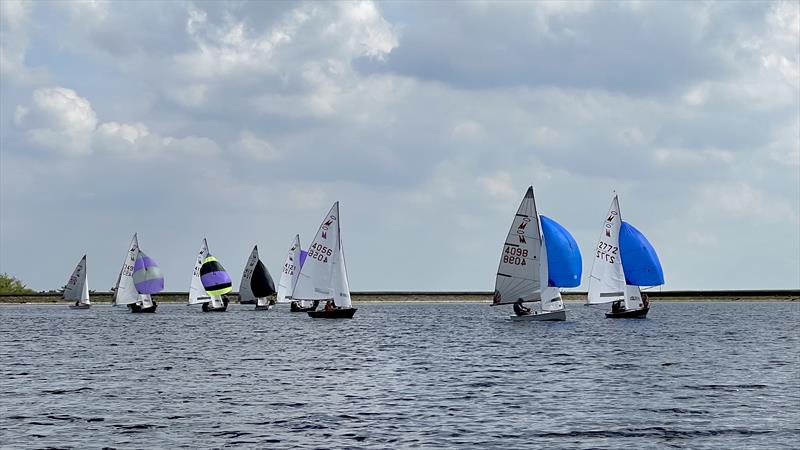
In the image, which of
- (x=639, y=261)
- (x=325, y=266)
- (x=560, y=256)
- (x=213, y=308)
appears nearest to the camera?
(x=560, y=256)

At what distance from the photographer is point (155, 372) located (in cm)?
5053

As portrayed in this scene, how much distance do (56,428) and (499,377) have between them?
21.7m

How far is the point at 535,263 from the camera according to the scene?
81688 mm

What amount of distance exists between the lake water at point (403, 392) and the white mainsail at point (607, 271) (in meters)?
14.7

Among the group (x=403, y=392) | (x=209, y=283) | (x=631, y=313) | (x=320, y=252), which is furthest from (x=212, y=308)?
(x=403, y=392)

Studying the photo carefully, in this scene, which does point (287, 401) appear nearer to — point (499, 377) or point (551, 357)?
point (499, 377)

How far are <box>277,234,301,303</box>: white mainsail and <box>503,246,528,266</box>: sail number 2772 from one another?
162 feet

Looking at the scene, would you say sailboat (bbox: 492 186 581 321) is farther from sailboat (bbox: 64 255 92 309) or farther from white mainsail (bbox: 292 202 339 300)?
sailboat (bbox: 64 255 92 309)

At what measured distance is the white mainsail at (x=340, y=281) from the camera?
296 feet

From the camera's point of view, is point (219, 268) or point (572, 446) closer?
point (572, 446)

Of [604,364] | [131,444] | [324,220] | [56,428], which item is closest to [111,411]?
[56,428]

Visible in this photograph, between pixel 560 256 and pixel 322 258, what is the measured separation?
69.1 feet

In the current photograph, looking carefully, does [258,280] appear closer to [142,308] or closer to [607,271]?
[142,308]

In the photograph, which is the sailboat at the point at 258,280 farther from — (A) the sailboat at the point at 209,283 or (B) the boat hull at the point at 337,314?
(B) the boat hull at the point at 337,314
